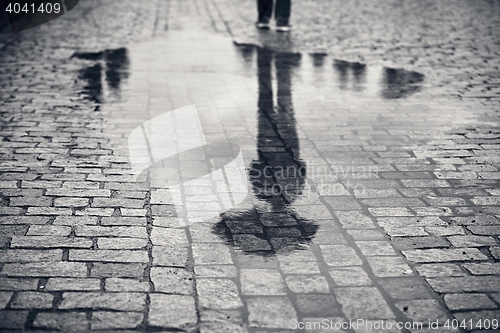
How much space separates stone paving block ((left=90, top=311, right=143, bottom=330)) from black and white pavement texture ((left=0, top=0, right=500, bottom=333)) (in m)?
0.01

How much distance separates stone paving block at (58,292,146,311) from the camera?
3.50 meters

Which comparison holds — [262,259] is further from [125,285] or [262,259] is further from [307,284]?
[125,285]

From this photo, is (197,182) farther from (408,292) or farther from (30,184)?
(408,292)

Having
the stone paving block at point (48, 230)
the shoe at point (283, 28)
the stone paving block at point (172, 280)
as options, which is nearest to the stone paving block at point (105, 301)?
the stone paving block at point (172, 280)

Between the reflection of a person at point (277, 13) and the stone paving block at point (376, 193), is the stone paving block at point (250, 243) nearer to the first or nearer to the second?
the stone paving block at point (376, 193)

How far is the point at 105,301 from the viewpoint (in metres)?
3.56

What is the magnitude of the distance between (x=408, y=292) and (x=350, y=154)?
268cm

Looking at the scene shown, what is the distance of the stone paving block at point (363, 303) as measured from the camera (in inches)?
137

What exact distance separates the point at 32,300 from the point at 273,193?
92.9 inches

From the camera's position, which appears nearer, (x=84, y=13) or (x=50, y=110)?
(x=50, y=110)

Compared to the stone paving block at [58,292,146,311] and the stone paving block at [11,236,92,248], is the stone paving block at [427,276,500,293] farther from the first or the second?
the stone paving block at [11,236,92,248]

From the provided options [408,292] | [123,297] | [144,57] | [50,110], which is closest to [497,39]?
[144,57]

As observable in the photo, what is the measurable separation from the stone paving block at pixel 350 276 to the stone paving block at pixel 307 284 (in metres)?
0.10

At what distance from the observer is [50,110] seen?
7.64 m
